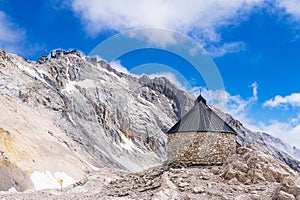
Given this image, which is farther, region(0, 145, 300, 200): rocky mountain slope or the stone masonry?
the stone masonry

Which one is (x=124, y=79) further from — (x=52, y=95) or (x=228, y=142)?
(x=228, y=142)

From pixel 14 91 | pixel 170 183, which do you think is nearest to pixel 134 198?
pixel 170 183

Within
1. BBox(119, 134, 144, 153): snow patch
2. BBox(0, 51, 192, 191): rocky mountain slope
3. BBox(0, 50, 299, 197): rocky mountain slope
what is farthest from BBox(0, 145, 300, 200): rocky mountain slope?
BBox(119, 134, 144, 153): snow patch

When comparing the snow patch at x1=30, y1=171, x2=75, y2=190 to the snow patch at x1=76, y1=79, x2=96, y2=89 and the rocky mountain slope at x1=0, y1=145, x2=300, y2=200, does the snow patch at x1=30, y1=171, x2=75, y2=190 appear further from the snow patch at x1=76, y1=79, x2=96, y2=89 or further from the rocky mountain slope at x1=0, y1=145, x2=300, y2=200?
the snow patch at x1=76, y1=79, x2=96, y2=89

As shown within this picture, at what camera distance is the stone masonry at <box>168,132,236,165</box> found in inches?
893

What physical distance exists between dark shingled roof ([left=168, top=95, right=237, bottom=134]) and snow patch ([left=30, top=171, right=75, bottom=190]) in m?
9.42

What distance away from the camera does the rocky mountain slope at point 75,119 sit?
2948 cm

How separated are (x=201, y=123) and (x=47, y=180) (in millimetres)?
11894

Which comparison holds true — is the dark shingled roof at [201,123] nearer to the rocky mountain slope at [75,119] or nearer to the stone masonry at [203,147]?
the stone masonry at [203,147]

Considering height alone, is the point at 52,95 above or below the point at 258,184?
above

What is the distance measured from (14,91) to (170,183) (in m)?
53.3

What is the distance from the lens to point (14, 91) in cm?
6456

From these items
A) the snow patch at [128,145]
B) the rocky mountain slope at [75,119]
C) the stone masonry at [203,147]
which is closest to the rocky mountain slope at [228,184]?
the stone masonry at [203,147]

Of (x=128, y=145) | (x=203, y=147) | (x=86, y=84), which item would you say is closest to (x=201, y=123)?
(x=203, y=147)
